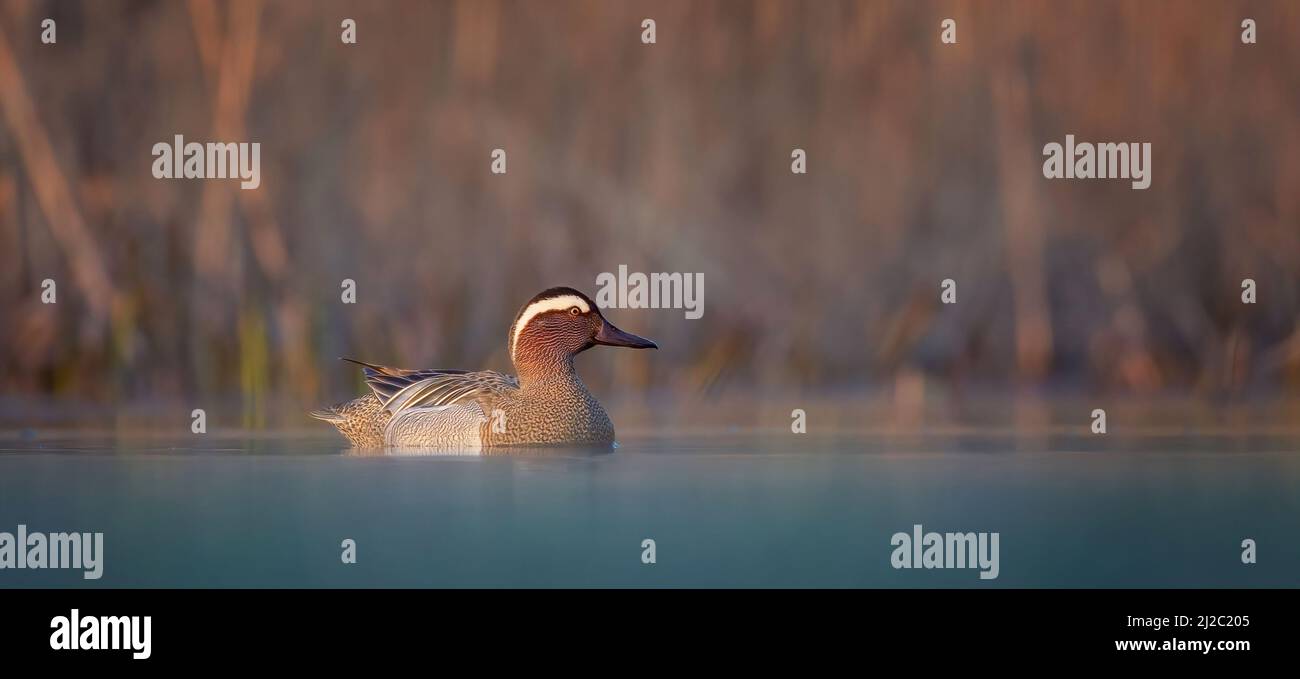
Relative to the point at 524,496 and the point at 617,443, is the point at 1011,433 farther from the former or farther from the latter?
the point at 524,496

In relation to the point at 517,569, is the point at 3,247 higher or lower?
higher

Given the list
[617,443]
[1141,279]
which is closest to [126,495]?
[617,443]

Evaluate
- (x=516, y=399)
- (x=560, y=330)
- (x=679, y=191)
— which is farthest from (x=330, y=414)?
(x=679, y=191)

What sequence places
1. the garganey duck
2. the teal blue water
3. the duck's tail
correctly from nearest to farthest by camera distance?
the teal blue water
the garganey duck
the duck's tail

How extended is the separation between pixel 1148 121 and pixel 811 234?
233cm

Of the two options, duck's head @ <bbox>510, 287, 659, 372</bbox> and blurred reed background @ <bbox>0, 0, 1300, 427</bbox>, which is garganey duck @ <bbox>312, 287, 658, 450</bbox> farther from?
blurred reed background @ <bbox>0, 0, 1300, 427</bbox>

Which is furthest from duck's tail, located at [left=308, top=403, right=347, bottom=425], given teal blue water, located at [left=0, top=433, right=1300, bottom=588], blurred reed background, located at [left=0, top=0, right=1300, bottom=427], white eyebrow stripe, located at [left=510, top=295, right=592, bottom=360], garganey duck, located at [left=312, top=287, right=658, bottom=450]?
blurred reed background, located at [left=0, top=0, right=1300, bottom=427]

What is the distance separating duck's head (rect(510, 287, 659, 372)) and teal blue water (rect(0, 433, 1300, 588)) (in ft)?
2.29

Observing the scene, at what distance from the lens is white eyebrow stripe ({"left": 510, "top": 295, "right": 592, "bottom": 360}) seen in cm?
881

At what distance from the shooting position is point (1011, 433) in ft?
28.8

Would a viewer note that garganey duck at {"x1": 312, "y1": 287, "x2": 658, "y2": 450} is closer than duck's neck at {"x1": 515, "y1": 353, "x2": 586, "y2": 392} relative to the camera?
Yes

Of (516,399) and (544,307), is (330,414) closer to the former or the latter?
(516,399)

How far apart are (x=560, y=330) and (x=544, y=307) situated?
146mm

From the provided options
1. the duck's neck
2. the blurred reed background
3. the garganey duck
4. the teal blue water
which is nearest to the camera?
the teal blue water
